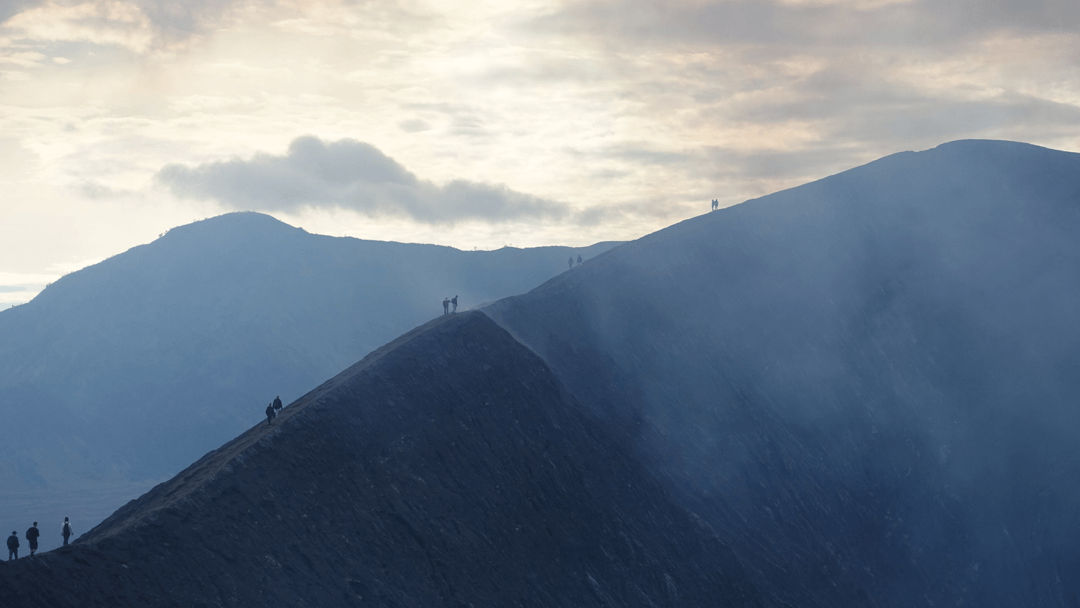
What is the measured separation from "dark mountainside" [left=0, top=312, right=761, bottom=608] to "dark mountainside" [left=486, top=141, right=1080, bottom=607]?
10639 millimetres

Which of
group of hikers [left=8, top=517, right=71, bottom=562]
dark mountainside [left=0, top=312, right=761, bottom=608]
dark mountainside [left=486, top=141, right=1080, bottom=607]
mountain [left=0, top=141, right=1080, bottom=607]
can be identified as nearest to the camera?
group of hikers [left=8, top=517, right=71, bottom=562]

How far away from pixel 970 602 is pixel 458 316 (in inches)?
2272

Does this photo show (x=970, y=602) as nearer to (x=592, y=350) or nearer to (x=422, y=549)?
(x=592, y=350)

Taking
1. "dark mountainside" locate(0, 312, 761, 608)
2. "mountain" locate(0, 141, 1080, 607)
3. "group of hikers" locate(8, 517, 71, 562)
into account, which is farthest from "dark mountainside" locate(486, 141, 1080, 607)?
"group of hikers" locate(8, 517, 71, 562)

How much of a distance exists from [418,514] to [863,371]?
68.3 meters

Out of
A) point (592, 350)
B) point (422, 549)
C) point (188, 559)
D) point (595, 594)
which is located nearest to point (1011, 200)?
point (592, 350)

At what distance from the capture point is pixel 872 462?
110250 mm

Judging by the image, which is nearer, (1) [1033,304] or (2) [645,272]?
(2) [645,272]

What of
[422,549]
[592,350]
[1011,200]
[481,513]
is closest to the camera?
[422,549]

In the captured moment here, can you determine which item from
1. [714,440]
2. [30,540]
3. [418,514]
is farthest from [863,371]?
[30,540]

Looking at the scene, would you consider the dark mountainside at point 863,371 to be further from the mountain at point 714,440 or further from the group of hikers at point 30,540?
the group of hikers at point 30,540

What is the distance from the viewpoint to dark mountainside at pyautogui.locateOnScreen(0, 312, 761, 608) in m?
50.0

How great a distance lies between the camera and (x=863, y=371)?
117 meters

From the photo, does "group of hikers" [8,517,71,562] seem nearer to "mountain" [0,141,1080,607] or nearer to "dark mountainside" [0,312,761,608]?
"dark mountainside" [0,312,761,608]
